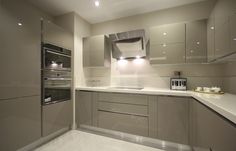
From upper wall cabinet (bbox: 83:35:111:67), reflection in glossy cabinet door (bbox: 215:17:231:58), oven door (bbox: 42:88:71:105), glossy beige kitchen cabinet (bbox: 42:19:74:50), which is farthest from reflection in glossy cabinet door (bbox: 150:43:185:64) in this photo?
oven door (bbox: 42:88:71:105)

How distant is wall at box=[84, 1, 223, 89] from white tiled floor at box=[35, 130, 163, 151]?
112cm

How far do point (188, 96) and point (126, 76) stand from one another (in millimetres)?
1305

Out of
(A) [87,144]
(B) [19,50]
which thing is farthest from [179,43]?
(B) [19,50]

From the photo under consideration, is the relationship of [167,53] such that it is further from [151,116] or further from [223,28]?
[151,116]

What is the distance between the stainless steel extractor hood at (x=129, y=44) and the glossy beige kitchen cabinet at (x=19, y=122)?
1675mm

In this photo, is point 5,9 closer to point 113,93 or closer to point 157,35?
point 113,93

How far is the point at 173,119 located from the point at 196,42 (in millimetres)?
1223

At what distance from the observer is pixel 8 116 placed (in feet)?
4.61

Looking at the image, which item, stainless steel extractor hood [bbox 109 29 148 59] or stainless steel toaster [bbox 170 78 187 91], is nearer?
stainless steel toaster [bbox 170 78 187 91]

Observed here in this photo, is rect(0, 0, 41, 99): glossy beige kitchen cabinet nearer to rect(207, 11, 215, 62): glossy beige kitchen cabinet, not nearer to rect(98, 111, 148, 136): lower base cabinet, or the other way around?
rect(98, 111, 148, 136): lower base cabinet

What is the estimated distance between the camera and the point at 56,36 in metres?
2.01

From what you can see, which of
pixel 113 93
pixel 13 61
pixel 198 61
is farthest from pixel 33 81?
pixel 198 61

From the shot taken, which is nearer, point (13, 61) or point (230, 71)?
point (13, 61)

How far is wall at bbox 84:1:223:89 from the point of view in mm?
2018
